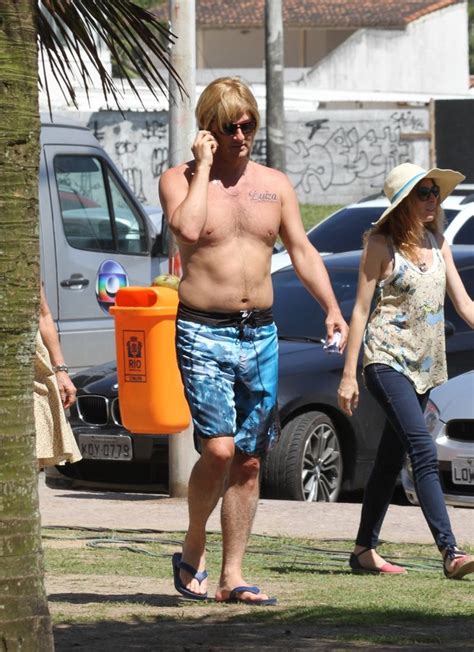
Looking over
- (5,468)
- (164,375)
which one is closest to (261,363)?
(5,468)

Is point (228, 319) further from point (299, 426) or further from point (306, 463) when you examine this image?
point (306, 463)

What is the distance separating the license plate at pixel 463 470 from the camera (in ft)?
28.9

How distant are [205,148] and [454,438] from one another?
3621mm

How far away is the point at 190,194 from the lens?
19.0 ft

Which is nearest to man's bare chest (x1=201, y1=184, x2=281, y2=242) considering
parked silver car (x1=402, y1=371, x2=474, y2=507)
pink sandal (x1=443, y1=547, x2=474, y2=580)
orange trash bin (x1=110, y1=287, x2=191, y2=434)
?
pink sandal (x1=443, y1=547, x2=474, y2=580)

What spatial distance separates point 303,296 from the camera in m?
11.0

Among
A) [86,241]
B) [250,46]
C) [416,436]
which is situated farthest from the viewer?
[250,46]

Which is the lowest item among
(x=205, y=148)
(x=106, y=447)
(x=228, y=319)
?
(x=106, y=447)

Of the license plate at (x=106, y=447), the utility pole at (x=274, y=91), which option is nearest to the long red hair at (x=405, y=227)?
the license plate at (x=106, y=447)

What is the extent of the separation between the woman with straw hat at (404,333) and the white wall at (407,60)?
5372 cm

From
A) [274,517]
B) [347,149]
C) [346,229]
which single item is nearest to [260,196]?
[274,517]

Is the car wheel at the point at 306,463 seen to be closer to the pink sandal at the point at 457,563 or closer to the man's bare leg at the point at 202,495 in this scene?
the pink sandal at the point at 457,563

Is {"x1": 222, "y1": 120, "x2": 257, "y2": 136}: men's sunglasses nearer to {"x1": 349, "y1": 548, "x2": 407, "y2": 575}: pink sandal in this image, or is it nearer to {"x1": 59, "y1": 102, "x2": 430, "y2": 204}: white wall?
{"x1": 349, "y1": 548, "x2": 407, "y2": 575}: pink sandal

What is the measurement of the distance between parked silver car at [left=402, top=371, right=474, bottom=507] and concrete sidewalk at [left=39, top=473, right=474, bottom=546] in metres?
0.12
